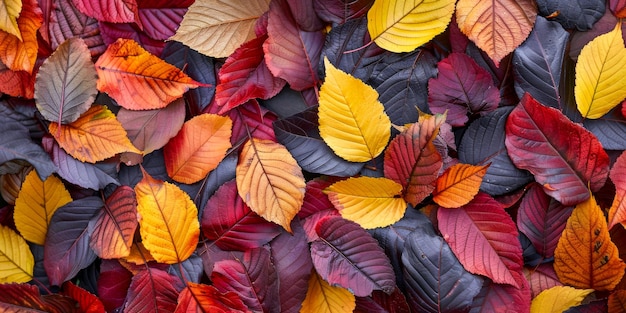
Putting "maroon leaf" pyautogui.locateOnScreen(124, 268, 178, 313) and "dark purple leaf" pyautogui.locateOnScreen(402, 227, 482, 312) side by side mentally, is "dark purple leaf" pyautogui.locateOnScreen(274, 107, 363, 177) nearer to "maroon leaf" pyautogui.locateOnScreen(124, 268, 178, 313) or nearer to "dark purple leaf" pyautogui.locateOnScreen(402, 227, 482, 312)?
→ "dark purple leaf" pyautogui.locateOnScreen(402, 227, 482, 312)

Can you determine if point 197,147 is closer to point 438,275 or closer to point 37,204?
point 37,204

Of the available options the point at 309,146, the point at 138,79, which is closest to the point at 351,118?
the point at 309,146

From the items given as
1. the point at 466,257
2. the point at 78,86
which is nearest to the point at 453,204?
the point at 466,257

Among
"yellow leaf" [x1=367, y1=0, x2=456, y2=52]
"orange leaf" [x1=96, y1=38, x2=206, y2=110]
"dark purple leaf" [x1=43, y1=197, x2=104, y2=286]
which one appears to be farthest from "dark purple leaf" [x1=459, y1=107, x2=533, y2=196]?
"dark purple leaf" [x1=43, y1=197, x2=104, y2=286]

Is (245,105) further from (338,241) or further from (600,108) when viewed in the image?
(600,108)

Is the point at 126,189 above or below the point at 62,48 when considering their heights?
below

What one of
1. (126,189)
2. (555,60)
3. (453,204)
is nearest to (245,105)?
(126,189)

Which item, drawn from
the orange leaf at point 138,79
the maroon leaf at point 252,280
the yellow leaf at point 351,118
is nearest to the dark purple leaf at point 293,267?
the maroon leaf at point 252,280

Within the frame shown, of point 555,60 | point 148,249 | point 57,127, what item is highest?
point 555,60
